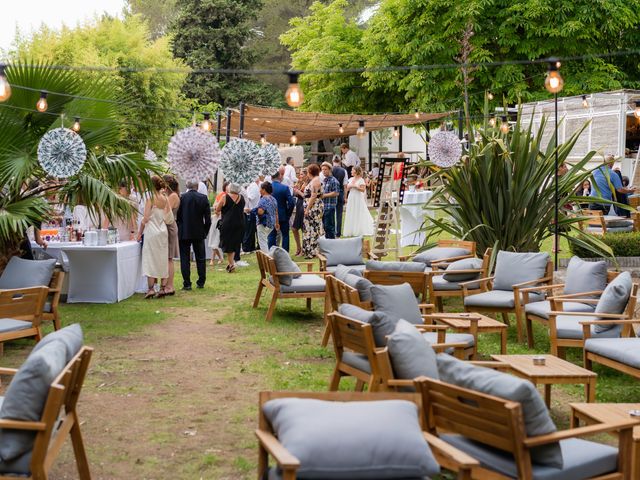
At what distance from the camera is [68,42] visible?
35.5 m

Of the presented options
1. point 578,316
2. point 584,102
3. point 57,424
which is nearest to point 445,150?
point 578,316

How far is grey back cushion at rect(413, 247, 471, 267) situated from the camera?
36.2 feet

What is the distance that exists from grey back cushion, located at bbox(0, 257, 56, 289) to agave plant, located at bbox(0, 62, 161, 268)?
364mm

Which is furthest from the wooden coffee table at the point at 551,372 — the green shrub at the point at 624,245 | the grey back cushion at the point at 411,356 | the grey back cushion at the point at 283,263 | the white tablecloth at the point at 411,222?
the white tablecloth at the point at 411,222

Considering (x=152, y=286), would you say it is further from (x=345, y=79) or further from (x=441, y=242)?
(x=345, y=79)

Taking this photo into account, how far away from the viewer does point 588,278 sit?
8.59 metres

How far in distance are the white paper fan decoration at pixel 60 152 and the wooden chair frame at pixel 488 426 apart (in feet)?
20.6

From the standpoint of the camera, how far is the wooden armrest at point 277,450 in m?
3.40

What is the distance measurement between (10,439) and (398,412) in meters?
1.77

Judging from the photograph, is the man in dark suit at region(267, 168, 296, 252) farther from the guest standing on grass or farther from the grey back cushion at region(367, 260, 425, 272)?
the grey back cushion at region(367, 260, 425, 272)

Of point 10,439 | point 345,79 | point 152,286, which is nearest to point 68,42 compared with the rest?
point 345,79

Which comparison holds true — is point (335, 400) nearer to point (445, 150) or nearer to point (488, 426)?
point (488, 426)

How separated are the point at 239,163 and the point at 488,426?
33.1 feet

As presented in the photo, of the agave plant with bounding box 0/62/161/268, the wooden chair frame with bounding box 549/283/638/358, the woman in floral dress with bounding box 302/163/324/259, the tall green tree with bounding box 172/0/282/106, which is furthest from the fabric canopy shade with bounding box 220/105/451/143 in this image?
the tall green tree with bounding box 172/0/282/106
